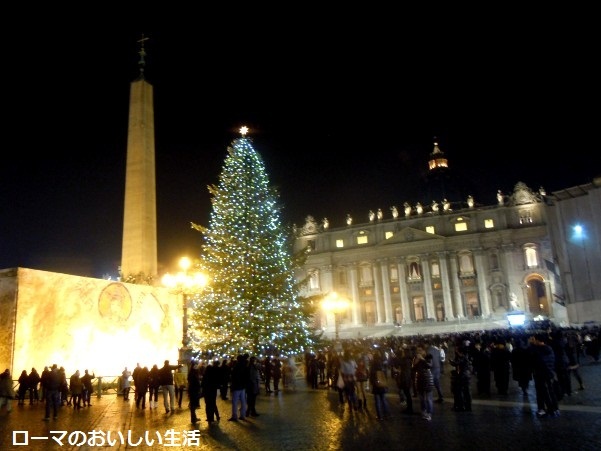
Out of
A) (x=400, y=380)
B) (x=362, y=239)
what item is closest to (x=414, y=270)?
(x=362, y=239)

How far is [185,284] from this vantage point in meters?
20.3

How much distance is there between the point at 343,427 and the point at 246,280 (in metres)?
11.9

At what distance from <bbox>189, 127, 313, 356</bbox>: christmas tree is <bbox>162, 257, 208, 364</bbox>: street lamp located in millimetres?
438

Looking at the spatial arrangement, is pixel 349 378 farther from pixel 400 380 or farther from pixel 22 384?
pixel 22 384

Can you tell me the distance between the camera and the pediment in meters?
69.8

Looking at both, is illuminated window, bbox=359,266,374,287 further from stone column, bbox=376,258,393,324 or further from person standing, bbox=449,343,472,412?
person standing, bbox=449,343,472,412

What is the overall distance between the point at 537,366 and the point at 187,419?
25.7 ft

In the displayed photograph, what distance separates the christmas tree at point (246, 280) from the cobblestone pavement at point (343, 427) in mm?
6524

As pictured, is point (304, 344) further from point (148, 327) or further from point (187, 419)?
point (187, 419)

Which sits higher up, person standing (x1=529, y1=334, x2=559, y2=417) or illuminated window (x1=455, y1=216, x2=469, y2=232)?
illuminated window (x1=455, y1=216, x2=469, y2=232)

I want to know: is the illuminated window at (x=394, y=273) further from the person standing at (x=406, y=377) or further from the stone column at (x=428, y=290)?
the person standing at (x=406, y=377)

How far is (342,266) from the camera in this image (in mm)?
75375

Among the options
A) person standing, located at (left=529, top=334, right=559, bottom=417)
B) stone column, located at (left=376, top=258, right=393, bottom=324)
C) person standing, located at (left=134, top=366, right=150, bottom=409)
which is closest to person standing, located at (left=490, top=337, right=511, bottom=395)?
person standing, located at (left=529, top=334, right=559, bottom=417)

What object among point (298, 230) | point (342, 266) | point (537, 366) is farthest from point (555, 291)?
point (537, 366)
